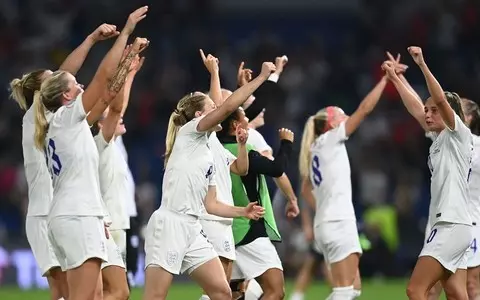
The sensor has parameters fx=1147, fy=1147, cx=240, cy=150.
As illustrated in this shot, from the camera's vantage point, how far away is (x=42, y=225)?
9625 millimetres

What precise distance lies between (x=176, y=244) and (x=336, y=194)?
341 cm

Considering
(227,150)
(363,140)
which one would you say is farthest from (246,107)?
(363,140)

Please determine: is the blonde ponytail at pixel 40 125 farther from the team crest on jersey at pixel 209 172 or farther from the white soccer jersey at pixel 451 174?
the white soccer jersey at pixel 451 174

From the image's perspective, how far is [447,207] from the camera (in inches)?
379

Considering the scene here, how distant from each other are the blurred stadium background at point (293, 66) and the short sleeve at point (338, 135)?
310 inches

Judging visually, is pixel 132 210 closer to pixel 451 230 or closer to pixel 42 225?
pixel 42 225

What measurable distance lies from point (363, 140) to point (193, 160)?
13.8 m

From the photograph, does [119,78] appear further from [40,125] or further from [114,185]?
[114,185]

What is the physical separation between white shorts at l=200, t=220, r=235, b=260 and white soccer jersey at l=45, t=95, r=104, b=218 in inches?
69.5

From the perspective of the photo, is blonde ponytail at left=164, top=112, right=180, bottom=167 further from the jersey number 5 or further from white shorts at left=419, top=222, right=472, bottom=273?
the jersey number 5

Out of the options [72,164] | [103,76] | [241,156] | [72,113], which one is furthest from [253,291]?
[103,76]

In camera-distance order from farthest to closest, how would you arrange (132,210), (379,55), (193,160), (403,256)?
1. (379,55)
2. (403,256)
3. (132,210)
4. (193,160)

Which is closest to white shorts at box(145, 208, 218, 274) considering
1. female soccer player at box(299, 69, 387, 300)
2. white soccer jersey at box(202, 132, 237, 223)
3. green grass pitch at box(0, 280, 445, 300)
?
white soccer jersey at box(202, 132, 237, 223)

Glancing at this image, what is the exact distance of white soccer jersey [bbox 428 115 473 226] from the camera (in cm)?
960
